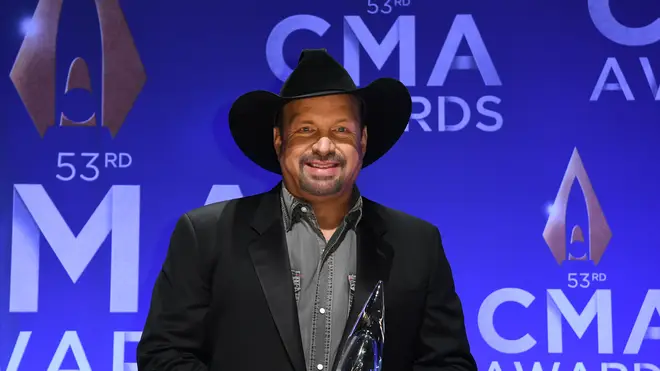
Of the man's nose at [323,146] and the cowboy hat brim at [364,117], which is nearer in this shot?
the man's nose at [323,146]

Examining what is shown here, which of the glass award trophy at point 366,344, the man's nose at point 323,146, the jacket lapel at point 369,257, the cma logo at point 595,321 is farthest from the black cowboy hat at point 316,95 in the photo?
the cma logo at point 595,321

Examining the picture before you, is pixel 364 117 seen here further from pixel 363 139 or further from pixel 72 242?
pixel 72 242

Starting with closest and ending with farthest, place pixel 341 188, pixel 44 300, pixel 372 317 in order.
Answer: pixel 372 317 < pixel 341 188 < pixel 44 300

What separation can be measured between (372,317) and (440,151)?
5.41 ft

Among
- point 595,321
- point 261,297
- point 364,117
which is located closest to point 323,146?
point 364,117

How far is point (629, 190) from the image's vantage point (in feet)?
10.8

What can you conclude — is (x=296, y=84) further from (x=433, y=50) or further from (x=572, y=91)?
(x=572, y=91)

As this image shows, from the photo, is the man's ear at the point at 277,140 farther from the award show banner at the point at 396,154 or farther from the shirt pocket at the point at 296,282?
the award show banner at the point at 396,154

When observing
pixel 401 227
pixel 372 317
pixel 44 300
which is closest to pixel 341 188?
pixel 401 227

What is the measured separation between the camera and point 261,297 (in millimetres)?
2215

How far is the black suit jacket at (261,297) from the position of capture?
2.17m

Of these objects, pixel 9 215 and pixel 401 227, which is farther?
pixel 9 215

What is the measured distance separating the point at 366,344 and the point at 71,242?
1905mm

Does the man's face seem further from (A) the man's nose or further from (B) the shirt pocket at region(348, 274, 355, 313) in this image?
(B) the shirt pocket at region(348, 274, 355, 313)
